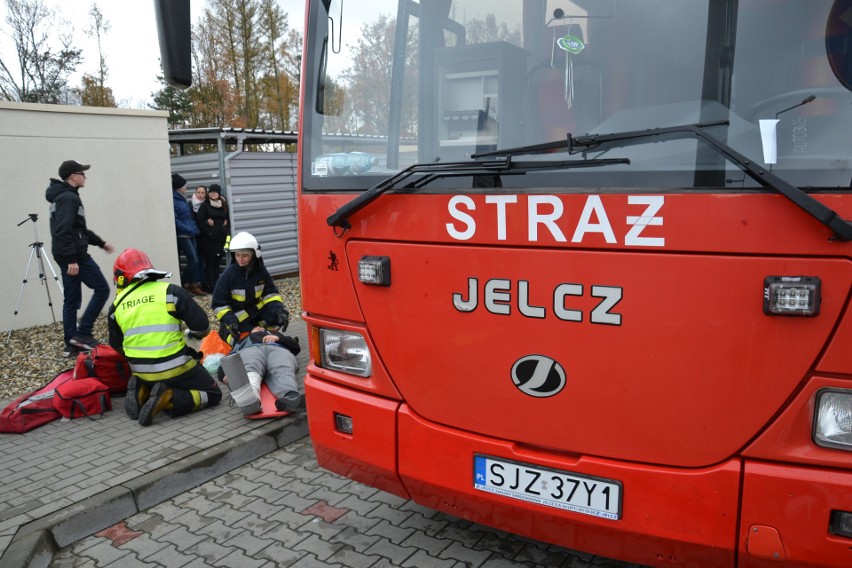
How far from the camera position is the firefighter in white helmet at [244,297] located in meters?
5.43

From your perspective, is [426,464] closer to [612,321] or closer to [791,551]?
[612,321]

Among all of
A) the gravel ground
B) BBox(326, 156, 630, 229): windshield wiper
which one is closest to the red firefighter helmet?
the gravel ground

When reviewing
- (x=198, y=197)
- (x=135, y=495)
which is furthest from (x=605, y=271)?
(x=198, y=197)

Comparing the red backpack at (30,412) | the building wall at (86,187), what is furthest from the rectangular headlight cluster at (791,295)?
the building wall at (86,187)

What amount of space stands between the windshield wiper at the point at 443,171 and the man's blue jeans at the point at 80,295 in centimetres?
504

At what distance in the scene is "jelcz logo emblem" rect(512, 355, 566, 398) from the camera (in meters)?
2.25

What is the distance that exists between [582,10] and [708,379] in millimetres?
1329

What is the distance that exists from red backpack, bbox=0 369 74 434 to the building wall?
3358 mm

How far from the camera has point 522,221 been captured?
223 centimetres

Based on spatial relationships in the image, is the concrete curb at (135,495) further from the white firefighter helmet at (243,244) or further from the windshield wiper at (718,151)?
the windshield wiper at (718,151)

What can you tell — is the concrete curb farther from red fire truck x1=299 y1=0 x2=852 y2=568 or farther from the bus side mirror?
the bus side mirror

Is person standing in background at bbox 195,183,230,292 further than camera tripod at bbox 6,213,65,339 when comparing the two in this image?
Yes

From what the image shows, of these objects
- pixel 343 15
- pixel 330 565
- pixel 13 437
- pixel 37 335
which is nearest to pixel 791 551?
pixel 330 565

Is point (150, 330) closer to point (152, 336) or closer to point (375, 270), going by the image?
point (152, 336)
